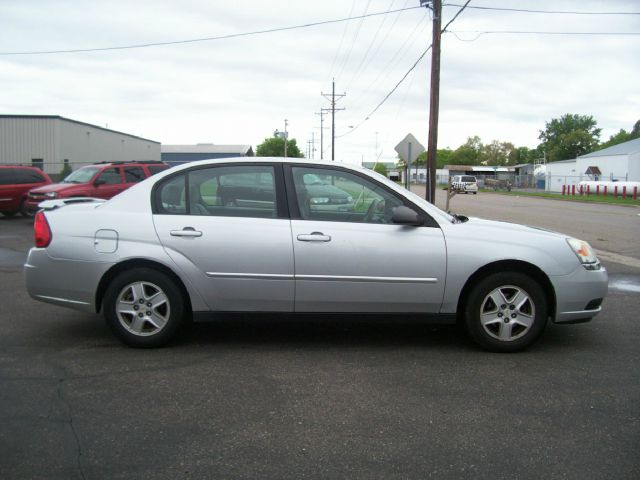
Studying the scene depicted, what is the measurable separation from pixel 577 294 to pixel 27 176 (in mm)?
17670

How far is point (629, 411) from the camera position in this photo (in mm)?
3748

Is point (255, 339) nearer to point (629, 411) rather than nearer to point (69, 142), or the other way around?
point (629, 411)

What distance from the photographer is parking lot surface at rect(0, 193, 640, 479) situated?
10.1 ft

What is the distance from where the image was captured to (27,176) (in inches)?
723

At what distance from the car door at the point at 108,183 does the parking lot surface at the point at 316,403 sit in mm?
11075

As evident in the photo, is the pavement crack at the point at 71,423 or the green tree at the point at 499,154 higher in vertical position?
the green tree at the point at 499,154

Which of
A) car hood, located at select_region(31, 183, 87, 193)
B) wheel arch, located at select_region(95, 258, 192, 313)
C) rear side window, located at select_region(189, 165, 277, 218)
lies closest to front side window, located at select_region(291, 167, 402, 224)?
rear side window, located at select_region(189, 165, 277, 218)

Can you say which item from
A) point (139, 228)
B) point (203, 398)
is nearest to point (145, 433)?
point (203, 398)

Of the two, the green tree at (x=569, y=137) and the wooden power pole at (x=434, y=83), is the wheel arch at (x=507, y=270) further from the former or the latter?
the green tree at (x=569, y=137)

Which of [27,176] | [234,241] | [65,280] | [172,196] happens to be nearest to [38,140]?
[27,176]

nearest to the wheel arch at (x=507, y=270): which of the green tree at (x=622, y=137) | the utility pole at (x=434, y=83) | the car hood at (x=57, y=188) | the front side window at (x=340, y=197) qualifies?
the front side window at (x=340, y=197)

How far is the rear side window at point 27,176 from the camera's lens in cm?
1827

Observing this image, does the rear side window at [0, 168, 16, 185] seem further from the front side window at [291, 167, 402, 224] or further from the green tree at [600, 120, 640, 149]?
the green tree at [600, 120, 640, 149]

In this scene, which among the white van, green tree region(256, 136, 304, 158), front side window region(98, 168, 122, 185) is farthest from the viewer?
green tree region(256, 136, 304, 158)
